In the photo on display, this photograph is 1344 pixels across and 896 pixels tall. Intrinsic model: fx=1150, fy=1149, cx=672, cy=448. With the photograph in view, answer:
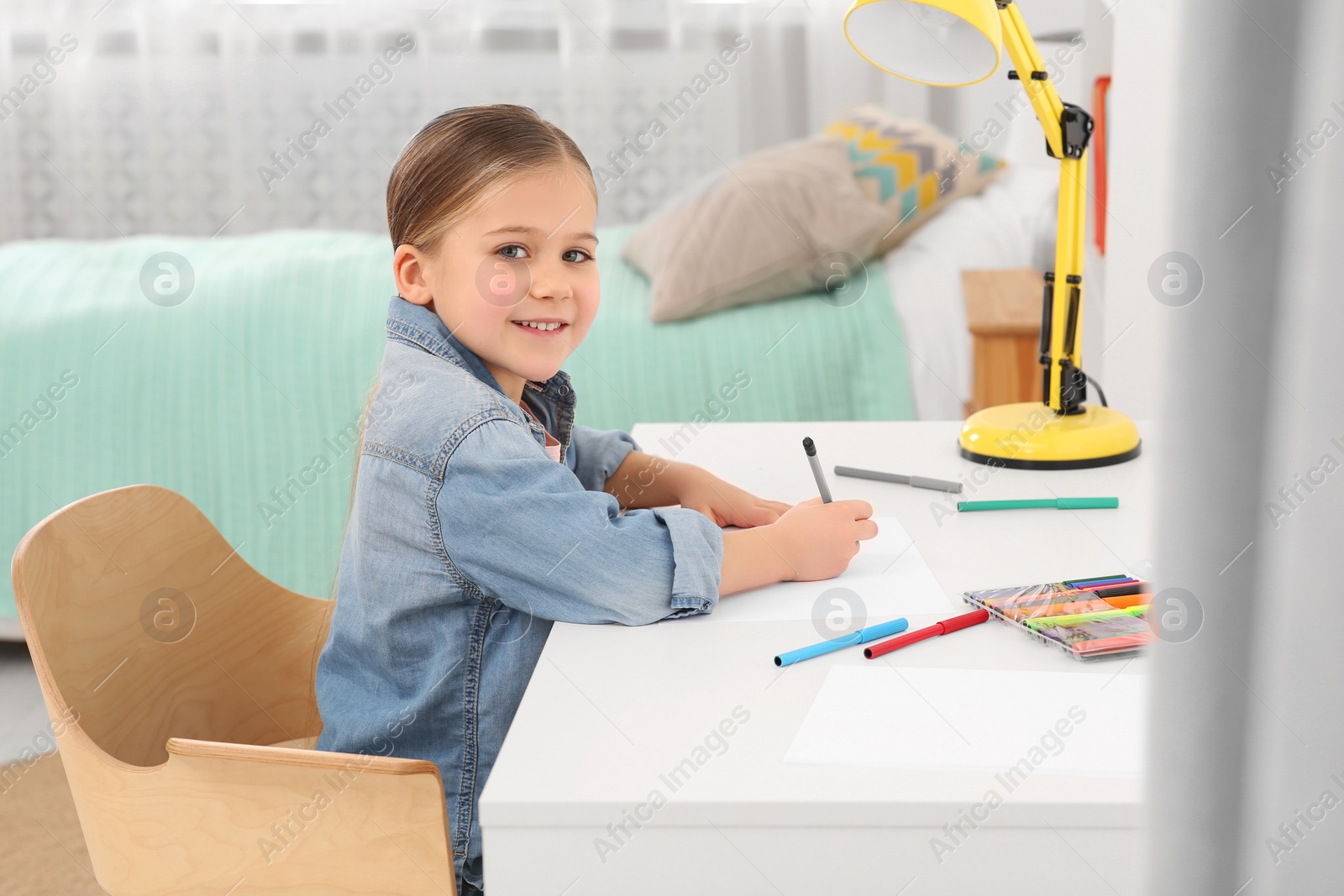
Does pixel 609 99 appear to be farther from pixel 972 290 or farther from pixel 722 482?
pixel 722 482

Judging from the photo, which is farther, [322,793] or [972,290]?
[972,290]

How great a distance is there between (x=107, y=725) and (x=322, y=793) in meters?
0.24

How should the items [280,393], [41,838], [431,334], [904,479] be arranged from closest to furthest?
1. [431,334]
2. [904,479]
3. [41,838]
4. [280,393]

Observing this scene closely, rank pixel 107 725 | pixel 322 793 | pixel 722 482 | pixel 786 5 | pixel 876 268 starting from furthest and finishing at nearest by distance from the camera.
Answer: pixel 786 5
pixel 876 268
pixel 722 482
pixel 107 725
pixel 322 793

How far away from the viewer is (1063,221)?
1.08m

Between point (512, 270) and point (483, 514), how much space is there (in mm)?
231

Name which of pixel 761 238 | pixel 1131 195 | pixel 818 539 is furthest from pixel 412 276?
pixel 761 238

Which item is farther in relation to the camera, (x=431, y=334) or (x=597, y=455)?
(x=597, y=455)

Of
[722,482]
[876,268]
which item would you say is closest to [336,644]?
[722,482]

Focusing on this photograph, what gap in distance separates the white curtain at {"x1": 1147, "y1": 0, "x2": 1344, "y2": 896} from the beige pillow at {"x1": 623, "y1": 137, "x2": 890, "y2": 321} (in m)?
1.92

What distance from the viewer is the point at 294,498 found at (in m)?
1.99

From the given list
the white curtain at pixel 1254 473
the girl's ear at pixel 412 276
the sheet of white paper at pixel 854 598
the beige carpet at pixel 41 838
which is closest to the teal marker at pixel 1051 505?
the sheet of white paper at pixel 854 598

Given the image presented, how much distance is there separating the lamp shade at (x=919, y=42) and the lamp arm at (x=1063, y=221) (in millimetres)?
34

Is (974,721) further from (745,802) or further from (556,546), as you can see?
(556,546)
